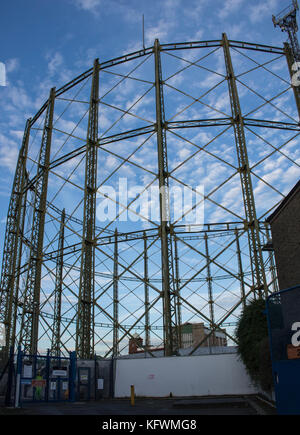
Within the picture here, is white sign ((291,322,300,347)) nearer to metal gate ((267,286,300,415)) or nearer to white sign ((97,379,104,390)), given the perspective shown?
metal gate ((267,286,300,415))

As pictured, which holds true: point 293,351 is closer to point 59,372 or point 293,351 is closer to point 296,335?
point 296,335

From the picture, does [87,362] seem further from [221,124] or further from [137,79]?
[137,79]

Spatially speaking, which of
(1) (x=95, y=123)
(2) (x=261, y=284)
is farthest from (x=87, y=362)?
(1) (x=95, y=123)

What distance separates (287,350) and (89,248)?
12568 millimetres

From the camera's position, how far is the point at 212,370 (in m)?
12.9

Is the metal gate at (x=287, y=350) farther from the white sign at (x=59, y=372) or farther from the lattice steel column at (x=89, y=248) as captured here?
the lattice steel column at (x=89, y=248)

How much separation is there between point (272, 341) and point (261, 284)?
9.23 meters

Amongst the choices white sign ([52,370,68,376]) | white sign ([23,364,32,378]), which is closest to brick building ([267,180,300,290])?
white sign ([52,370,68,376])

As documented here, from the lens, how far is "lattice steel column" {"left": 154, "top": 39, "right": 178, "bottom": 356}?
546 inches

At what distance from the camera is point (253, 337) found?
1168 cm

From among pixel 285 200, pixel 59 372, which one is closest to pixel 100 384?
pixel 59 372

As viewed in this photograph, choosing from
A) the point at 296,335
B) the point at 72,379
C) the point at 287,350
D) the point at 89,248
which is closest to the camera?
the point at 296,335

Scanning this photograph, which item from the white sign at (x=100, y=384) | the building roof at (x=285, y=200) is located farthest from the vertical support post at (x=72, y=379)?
the building roof at (x=285, y=200)

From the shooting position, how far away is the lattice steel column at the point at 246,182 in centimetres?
1405
